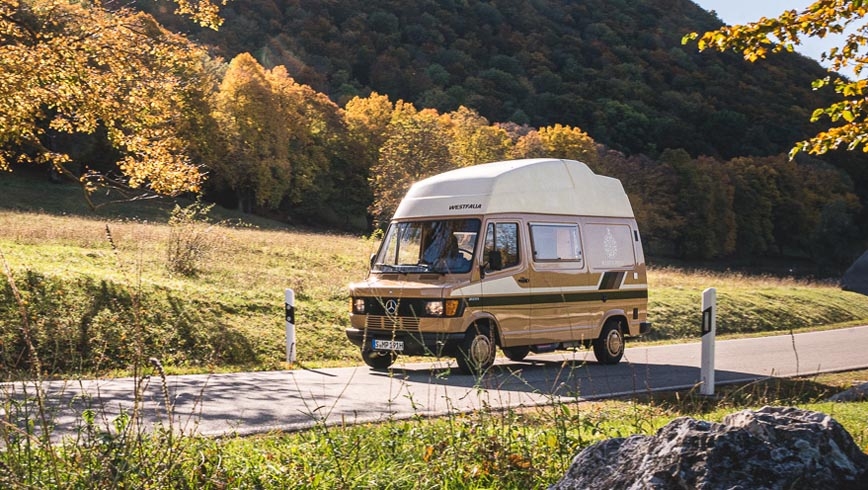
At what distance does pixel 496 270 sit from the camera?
41.8ft

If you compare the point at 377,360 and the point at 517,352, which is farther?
the point at 517,352

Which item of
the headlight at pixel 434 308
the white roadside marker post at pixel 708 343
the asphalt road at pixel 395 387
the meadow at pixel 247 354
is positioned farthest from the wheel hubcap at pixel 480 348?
the white roadside marker post at pixel 708 343

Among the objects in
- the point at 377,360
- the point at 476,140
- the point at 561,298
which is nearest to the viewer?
the point at 377,360

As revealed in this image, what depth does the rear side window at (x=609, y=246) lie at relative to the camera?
14500 millimetres

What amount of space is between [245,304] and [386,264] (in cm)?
467

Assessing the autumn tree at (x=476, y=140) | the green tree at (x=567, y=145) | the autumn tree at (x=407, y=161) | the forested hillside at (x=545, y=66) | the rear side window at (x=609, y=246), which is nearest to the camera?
the rear side window at (x=609, y=246)

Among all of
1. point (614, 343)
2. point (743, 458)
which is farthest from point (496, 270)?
point (743, 458)

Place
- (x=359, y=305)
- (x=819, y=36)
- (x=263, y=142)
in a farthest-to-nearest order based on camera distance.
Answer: (x=263, y=142), (x=359, y=305), (x=819, y=36)

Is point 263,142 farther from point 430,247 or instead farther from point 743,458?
point 743,458

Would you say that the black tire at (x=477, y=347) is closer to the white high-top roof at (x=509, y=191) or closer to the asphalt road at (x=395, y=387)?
the asphalt road at (x=395, y=387)

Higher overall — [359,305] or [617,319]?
[359,305]

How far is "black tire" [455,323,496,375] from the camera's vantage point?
1226 cm

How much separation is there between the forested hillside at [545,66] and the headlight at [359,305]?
86.0 m

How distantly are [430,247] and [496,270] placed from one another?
106 cm
